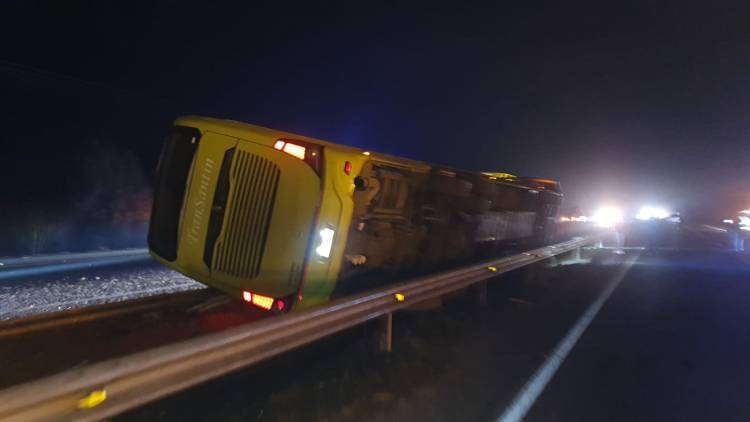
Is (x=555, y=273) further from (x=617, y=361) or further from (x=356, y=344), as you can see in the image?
(x=356, y=344)

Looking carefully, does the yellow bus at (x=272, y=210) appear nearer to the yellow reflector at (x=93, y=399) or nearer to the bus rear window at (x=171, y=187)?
the bus rear window at (x=171, y=187)

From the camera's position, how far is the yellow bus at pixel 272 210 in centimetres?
437

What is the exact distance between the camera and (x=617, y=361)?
4996 mm

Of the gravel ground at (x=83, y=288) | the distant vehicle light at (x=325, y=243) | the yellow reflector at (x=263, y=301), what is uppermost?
the distant vehicle light at (x=325, y=243)

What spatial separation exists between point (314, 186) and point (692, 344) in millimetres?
4807

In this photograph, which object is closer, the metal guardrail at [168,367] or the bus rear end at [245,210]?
the metal guardrail at [168,367]

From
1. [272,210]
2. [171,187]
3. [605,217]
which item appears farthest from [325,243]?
[605,217]

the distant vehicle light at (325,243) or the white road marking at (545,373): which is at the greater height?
the distant vehicle light at (325,243)

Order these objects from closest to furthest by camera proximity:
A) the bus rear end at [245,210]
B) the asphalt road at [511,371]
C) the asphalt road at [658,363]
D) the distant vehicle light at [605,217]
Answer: the asphalt road at [511,371]
the asphalt road at [658,363]
the bus rear end at [245,210]
the distant vehicle light at [605,217]

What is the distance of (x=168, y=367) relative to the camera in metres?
2.67

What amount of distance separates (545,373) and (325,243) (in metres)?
2.38

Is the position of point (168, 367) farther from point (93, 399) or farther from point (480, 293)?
point (480, 293)

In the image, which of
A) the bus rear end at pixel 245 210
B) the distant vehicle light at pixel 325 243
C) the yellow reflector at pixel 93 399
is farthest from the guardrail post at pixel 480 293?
the yellow reflector at pixel 93 399

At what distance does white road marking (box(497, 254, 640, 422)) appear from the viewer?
3.70m
